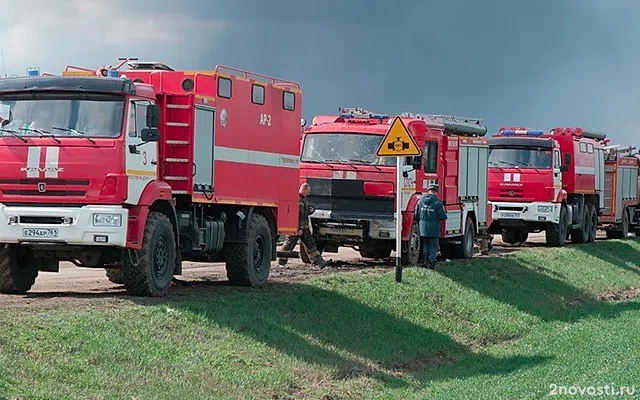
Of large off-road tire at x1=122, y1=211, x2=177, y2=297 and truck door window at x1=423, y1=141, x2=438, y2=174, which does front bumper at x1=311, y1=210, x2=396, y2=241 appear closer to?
truck door window at x1=423, y1=141, x2=438, y2=174

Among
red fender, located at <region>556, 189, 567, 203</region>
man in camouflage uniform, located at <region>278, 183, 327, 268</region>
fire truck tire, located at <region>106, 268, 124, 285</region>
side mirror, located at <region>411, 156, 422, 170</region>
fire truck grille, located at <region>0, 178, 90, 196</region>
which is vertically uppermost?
side mirror, located at <region>411, 156, 422, 170</region>

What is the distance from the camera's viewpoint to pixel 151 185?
1841 centimetres

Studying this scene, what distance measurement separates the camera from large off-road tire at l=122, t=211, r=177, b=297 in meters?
18.2

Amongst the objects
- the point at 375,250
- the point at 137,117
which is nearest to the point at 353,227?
the point at 375,250

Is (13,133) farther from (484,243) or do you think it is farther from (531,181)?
(531,181)

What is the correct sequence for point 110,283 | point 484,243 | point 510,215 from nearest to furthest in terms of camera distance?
1. point 110,283
2. point 484,243
3. point 510,215

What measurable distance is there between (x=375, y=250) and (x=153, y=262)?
40.0 ft

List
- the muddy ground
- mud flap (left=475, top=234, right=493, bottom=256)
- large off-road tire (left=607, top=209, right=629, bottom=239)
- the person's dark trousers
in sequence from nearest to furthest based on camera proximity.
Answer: the muddy ground < the person's dark trousers < mud flap (left=475, top=234, right=493, bottom=256) < large off-road tire (left=607, top=209, right=629, bottom=239)

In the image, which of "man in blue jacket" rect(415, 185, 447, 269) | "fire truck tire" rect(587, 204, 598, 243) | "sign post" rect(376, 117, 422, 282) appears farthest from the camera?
"fire truck tire" rect(587, 204, 598, 243)

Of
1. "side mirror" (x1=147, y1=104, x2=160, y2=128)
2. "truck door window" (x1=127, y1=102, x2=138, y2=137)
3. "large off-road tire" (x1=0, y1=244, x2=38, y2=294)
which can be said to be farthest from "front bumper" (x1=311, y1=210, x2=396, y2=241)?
"truck door window" (x1=127, y1=102, x2=138, y2=137)

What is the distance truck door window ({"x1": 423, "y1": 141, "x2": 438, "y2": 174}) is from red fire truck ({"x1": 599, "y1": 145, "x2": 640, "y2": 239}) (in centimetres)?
1721

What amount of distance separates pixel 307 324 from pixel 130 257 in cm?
305

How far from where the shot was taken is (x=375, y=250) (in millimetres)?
30156

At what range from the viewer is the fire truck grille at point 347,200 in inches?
1089
